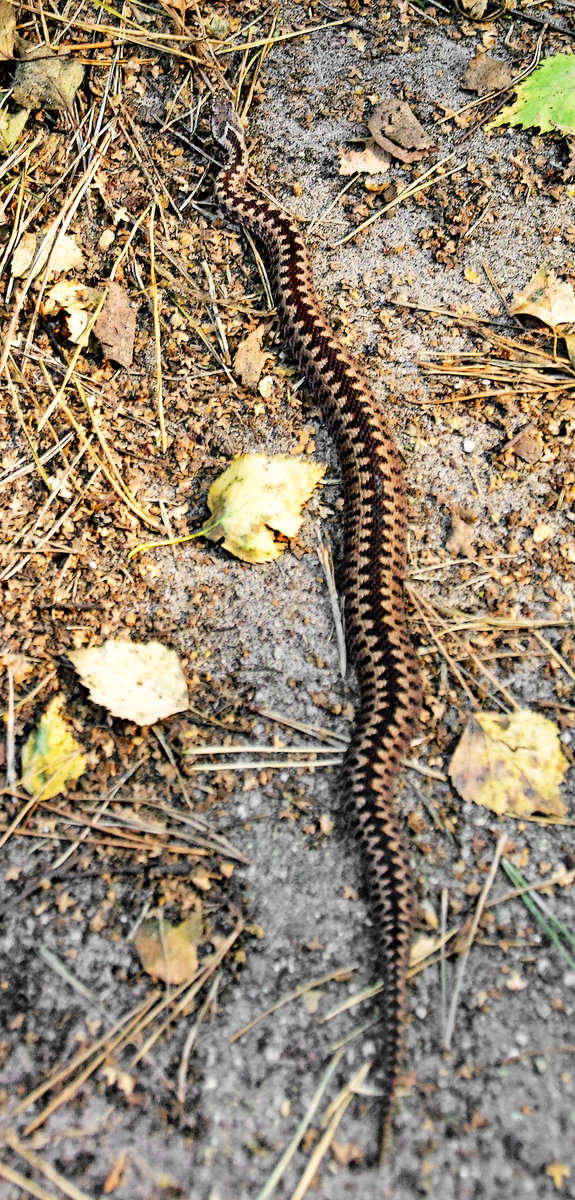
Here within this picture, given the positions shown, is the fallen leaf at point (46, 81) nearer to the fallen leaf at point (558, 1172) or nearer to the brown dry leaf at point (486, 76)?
the brown dry leaf at point (486, 76)

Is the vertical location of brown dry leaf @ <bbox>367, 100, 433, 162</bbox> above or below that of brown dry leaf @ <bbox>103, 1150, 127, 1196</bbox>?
above

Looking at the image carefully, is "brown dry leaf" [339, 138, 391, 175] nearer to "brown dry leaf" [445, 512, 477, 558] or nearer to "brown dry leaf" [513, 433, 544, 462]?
"brown dry leaf" [513, 433, 544, 462]

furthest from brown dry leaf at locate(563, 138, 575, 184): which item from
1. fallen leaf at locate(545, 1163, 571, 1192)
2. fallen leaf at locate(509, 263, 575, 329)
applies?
fallen leaf at locate(545, 1163, 571, 1192)

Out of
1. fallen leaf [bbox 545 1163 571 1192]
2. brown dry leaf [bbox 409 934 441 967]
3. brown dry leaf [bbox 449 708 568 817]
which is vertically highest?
brown dry leaf [bbox 449 708 568 817]

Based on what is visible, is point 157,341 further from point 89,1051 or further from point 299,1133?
point 299,1133

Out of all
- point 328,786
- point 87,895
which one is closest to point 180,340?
point 328,786

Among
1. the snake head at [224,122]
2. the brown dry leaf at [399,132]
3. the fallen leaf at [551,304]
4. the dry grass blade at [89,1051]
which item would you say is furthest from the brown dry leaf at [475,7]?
the dry grass blade at [89,1051]

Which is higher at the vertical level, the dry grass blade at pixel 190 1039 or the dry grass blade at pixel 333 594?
the dry grass blade at pixel 333 594

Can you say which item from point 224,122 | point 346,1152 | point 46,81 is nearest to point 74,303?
point 46,81
